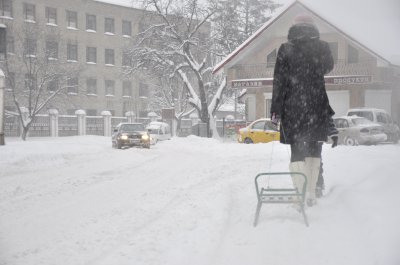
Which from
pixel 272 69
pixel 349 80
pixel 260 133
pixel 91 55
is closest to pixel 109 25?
pixel 91 55

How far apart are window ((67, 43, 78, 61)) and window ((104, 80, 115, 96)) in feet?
15.3

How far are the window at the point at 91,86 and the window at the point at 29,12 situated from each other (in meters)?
8.72

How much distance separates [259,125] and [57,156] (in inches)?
357

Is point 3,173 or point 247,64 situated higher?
point 247,64

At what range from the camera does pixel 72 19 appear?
4934 cm

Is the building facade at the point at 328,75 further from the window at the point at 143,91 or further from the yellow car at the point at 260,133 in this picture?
the window at the point at 143,91

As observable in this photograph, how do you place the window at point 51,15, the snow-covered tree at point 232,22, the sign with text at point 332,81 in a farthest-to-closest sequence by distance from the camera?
the window at point 51,15
the snow-covered tree at point 232,22
the sign with text at point 332,81

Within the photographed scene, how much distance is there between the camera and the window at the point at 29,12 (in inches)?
1778

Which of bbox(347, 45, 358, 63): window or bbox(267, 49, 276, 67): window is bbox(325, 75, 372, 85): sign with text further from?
bbox(267, 49, 276, 67): window

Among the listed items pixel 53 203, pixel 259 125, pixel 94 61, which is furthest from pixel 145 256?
pixel 94 61

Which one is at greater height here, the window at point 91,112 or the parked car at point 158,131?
the window at point 91,112

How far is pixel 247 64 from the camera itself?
28828 mm

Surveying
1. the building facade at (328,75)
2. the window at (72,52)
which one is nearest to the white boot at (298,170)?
the building facade at (328,75)

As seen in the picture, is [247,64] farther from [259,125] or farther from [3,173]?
[3,173]
